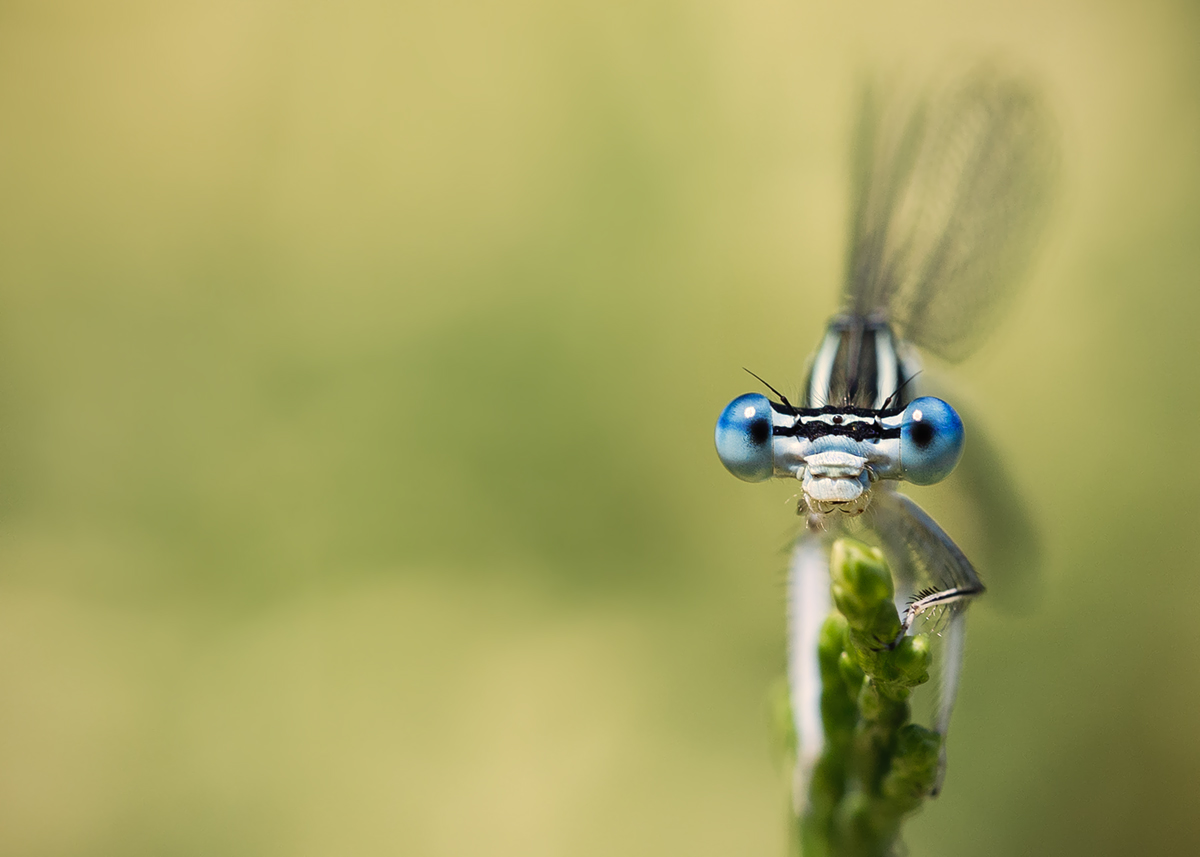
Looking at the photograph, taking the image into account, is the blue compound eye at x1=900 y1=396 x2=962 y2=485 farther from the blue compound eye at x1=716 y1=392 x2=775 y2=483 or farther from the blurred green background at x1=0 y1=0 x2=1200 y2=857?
the blurred green background at x1=0 y1=0 x2=1200 y2=857

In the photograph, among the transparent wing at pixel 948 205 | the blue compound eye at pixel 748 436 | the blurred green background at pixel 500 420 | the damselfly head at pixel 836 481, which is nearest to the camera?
the damselfly head at pixel 836 481

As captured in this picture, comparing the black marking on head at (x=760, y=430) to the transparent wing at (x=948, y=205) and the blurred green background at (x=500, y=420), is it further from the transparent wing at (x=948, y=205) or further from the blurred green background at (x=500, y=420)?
the blurred green background at (x=500, y=420)

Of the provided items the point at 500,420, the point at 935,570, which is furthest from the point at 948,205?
the point at 500,420

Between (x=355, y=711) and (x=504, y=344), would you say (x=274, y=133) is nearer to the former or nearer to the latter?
(x=504, y=344)

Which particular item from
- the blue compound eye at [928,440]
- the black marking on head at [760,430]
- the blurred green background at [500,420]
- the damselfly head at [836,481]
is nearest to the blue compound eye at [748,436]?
the black marking on head at [760,430]

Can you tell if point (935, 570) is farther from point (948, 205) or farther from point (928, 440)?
point (948, 205)

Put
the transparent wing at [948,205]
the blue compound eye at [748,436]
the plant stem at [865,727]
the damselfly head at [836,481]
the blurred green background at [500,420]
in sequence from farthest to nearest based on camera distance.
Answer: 1. the blurred green background at [500,420]
2. the transparent wing at [948,205]
3. the blue compound eye at [748,436]
4. the damselfly head at [836,481]
5. the plant stem at [865,727]

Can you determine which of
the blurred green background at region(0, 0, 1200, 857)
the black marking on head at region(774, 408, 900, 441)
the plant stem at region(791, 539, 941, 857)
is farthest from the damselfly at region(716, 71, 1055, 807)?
the blurred green background at region(0, 0, 1200, 857)

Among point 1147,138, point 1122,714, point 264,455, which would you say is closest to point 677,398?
point 264,455
